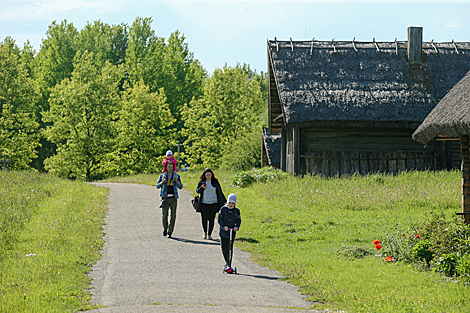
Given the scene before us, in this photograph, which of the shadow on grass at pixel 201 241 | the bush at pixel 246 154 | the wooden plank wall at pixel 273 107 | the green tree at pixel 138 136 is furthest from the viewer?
the green tree at pixel 138 136

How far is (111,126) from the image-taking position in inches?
1764

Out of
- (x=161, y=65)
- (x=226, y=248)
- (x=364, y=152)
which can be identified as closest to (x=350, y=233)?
(x=226, y=248)

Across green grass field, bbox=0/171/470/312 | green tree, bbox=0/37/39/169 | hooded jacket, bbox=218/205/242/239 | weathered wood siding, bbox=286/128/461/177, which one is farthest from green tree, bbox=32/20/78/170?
hooded jacket, bbox=218/205/242/239

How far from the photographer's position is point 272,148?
3503 centimetres

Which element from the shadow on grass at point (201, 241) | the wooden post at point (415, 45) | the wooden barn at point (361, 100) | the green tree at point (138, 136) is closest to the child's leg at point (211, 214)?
the shadow on grass at point (201, 241)

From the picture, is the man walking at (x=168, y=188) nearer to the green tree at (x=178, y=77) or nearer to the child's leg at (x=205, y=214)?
the child's leg at (x=205, y=214)

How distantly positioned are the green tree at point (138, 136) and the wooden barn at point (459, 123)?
1396 inches

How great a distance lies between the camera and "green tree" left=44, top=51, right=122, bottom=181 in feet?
141

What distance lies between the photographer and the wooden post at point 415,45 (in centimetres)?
2811

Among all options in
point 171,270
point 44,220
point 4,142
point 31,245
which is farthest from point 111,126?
point 171,270

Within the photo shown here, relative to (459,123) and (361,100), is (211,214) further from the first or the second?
(361,100)

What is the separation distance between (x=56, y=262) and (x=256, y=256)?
13.9ft

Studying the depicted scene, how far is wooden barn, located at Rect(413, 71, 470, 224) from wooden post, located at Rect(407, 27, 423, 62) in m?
16.8

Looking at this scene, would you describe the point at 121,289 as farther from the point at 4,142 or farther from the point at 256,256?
the point at 4,142
